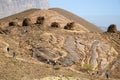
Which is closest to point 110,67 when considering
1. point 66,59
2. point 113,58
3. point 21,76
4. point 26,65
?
point 113,58

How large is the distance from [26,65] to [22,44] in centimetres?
1393

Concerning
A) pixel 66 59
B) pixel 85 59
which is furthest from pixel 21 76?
pixel 85 59

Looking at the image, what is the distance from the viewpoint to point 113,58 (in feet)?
161

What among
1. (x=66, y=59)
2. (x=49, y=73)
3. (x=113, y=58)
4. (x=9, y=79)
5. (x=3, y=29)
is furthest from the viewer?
(x=3, y=29)

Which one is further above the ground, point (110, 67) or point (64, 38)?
point (64, 38)

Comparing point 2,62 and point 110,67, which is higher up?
point 2,62

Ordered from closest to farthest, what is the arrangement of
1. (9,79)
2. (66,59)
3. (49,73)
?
1. (9,79)
2. (49,73)
3. (66,59)

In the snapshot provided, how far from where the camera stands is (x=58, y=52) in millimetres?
45250

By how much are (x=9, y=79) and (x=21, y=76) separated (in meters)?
1.51

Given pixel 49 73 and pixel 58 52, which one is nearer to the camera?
pixel 49 73

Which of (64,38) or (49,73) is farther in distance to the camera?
(64,38)

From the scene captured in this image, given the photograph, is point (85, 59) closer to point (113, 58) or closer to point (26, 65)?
point (113, 58)

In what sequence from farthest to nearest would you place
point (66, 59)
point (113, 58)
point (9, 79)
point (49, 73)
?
point (113, 58) → point (66, 59) → point (49, 73) → point (9, 79)

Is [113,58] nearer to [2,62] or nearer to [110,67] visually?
[110,67]
